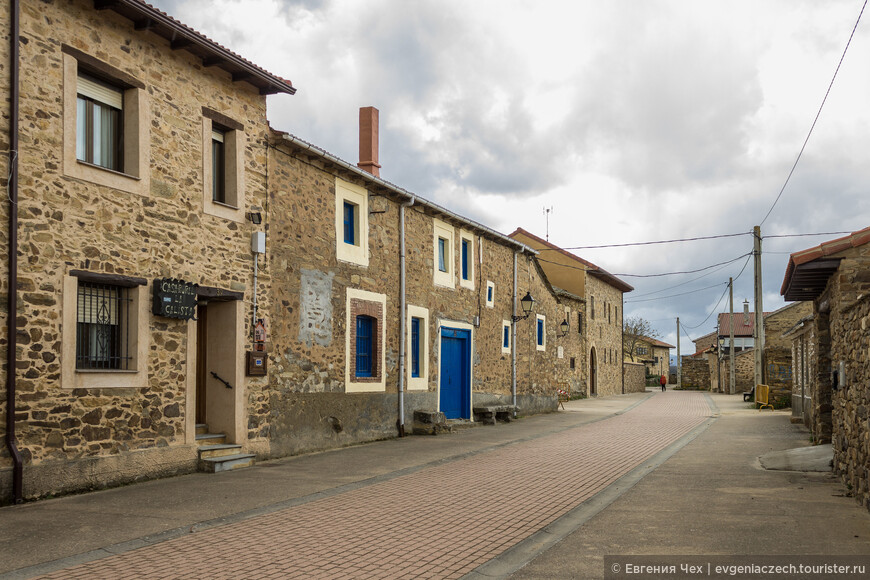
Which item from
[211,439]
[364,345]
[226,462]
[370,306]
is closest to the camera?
[226,462]

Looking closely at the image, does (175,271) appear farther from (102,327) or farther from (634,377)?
(634,377)

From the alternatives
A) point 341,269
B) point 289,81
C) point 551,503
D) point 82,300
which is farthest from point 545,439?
point 82,300

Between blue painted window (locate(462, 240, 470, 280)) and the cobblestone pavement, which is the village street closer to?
the cobblestone pavement

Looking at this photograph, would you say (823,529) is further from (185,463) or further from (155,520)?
(185,463)

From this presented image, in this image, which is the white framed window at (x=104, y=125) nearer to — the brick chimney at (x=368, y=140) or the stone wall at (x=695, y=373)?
the brick chimney at (x=368, y=140)

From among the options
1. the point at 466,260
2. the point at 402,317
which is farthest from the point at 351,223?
the point at 466,260

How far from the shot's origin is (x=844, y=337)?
931 centimetres

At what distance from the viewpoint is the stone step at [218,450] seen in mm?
11172

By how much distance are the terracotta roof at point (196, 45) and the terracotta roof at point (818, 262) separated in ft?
27.1

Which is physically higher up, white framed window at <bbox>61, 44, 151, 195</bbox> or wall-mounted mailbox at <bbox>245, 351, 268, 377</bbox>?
white framed window at <bbox>61, 44, 151, 195</bbox>

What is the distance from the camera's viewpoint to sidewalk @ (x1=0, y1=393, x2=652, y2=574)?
6645 millimetres

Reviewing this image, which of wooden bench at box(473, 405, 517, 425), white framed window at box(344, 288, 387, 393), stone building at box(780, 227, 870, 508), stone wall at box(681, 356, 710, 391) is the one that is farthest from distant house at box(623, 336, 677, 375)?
stone building at box(780, 227, 870, 508)

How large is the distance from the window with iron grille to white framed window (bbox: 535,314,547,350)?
1735 centimetres

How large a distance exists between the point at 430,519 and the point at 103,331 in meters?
5.18
